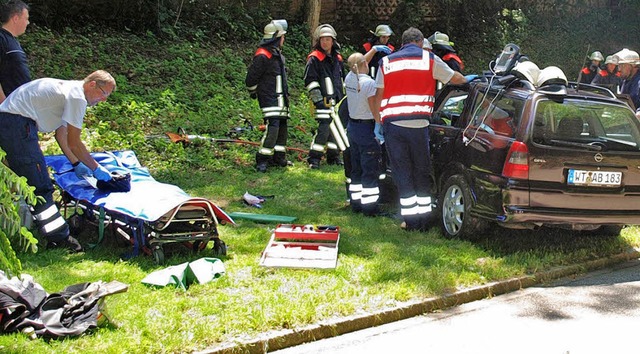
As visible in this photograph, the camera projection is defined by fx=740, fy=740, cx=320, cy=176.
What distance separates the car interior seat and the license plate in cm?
39

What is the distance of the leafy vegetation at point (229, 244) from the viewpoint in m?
5.36

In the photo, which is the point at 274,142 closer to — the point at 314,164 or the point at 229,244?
the point at 314,164

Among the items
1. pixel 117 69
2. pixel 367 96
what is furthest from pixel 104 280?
pixel 117 69

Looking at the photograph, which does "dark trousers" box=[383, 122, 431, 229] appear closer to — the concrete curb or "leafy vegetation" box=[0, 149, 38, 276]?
the concrete curb

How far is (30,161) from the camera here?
21.9 feet

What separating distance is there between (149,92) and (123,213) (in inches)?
296

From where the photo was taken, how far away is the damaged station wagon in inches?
276

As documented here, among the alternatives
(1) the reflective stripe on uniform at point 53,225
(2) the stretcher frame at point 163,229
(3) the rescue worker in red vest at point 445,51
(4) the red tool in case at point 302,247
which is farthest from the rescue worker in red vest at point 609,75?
(1) the reflective stripe on uniform at point 53,225

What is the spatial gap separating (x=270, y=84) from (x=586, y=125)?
16.6ft

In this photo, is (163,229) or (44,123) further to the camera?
(44,123)

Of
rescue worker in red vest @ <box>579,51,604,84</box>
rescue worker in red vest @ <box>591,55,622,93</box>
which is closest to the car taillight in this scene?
rescue worker in red vest @ <box>591,55,622,93</box>

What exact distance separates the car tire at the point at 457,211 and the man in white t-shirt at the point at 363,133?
0.93 metres

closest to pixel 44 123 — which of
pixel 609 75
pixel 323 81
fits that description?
pixel 323 81

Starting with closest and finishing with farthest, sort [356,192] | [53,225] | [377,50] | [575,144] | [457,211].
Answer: [53,225], [575,144], [457,211], [356,192], [377,50]
